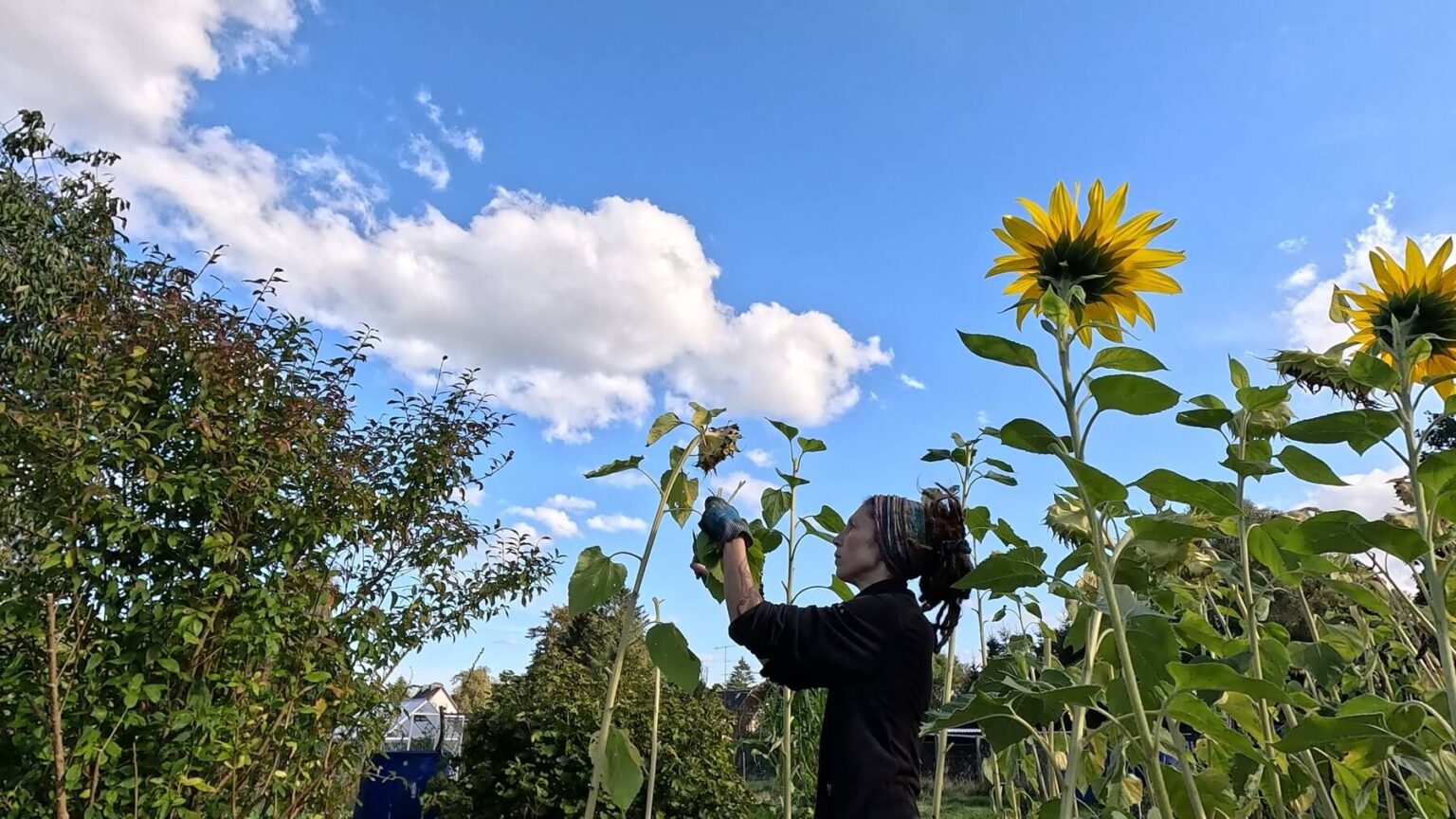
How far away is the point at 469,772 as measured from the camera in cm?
A: 441

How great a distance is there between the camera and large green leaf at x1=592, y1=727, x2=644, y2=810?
1.26m

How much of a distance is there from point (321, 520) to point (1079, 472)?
2.48 m

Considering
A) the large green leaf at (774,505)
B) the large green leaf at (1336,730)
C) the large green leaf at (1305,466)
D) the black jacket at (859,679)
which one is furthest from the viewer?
the large green leaf at (774,505)

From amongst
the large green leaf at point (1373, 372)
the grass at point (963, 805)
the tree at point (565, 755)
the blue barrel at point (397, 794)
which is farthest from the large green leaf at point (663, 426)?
the grass at point (963, 805)

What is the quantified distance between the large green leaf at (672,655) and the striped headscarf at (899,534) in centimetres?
47

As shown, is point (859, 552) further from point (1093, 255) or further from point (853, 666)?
point (1093, 255)

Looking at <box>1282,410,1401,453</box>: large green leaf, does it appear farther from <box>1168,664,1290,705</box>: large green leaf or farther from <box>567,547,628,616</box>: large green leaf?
<box>567,547,628,616</box>: large green leaf

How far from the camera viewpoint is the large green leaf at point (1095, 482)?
0.87 meters

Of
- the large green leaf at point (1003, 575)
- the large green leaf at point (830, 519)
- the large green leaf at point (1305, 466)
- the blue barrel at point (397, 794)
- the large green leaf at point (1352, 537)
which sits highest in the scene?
the large green leaf at point (830, 519)

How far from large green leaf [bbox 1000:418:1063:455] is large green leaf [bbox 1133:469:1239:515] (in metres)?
0.10

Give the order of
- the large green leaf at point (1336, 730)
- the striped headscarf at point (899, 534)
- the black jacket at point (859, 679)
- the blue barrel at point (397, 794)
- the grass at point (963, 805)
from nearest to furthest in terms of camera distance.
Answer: the large green leaf at point (1336, 730) < the black jacket at point (859, 679) < the striped headscarf at point (899, 534) < the blue barrel at point (397, 794) < the grass at point (963, 805)

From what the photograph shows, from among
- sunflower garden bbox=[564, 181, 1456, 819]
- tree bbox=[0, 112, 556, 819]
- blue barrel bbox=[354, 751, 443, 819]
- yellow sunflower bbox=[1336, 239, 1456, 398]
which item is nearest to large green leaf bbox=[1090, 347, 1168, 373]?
sunflower garden bbox=[564, 181, 1456, 819]

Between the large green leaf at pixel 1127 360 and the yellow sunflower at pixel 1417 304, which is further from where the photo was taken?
the yellow sunflower at pixel 1417 304

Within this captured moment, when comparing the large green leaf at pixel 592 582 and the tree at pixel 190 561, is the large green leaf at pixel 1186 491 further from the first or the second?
the tree at pixel 190 561
